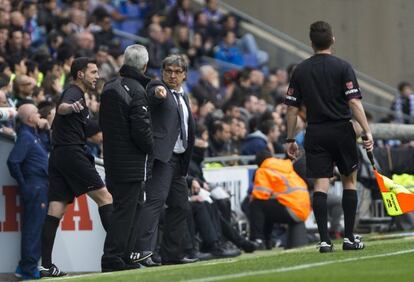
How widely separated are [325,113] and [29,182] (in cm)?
356

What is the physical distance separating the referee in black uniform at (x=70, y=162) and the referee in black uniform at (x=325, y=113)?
216 centimetres

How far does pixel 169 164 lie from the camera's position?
13.7 meters

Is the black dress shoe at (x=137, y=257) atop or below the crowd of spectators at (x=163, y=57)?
below

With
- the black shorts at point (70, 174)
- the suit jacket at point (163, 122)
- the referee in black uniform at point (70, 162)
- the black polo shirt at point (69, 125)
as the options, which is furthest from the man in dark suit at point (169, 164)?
the black polo shirt at point (69, 125)

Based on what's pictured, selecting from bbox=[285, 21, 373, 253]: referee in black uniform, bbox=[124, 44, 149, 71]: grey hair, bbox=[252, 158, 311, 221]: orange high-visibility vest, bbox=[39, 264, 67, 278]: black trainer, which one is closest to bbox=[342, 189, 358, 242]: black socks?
bbox=[285, 21, 373, 253]: referee in black uniform

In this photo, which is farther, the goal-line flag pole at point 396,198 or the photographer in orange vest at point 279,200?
the photographer in orange vest at point 279,200

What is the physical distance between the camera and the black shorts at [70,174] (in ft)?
43.1

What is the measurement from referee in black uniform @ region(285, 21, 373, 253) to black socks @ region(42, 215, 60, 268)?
2.61 m

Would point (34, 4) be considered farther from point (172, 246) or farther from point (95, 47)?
point (172, 246)

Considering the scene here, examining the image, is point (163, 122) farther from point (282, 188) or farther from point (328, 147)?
point (282, 188)

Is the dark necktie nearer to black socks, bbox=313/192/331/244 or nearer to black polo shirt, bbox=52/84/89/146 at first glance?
black polo shirt, bbox=52/84/89/146

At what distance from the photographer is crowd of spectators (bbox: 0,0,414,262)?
1708 cm

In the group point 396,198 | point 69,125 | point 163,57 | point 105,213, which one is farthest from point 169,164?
point 163,57

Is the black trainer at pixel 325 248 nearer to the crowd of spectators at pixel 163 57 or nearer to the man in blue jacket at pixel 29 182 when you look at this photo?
the crowd of spectators at pixel 163 57
